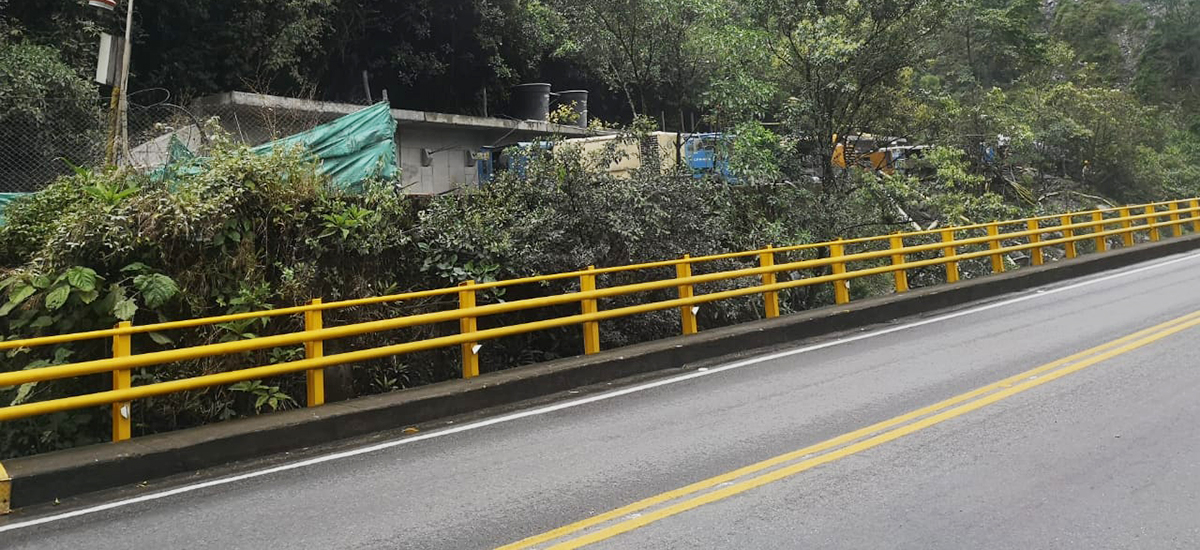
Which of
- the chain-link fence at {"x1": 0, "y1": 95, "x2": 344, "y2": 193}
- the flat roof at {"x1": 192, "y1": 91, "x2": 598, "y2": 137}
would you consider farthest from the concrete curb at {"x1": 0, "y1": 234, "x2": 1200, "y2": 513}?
the flat roof at {"x1": 192, "y1": 91, "x2": 598, "y2": 137}

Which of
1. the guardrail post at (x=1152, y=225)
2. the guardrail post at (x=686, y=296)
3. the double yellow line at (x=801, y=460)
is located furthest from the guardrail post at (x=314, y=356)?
the guardrail post at (x=1152, y=225)

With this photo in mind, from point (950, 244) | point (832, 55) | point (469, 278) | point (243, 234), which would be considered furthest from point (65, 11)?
point (950, 244)

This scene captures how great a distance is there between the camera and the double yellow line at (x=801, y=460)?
462cm

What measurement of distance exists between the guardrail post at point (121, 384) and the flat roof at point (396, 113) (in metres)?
9.95

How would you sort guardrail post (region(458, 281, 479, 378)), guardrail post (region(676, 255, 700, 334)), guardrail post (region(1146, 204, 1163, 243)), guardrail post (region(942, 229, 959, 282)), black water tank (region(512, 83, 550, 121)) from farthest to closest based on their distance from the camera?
black water tank (region(512, 83, 550, 121)) → guardrail post (region(1146, 204, 1163, 243)) → guardrail post (region(942, 229, 959, 282)) → guardrail post (region(676, 255, 700, 334)) → guardrail post (region(458, 281, 479, 378))

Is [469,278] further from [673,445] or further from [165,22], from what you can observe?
[165,22]

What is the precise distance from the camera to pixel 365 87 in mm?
22156

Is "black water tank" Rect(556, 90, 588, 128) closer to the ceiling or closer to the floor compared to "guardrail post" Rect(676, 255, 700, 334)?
closer to the ceiling

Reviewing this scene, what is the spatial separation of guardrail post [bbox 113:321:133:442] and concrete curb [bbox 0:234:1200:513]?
5.6 inches

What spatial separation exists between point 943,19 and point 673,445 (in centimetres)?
1298

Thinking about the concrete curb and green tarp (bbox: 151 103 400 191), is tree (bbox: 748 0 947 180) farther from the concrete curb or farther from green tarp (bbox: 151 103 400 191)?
green tarp (bbox: 151 103 400 191)

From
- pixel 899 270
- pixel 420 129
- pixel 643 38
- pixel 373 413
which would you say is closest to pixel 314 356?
pixel 373 413

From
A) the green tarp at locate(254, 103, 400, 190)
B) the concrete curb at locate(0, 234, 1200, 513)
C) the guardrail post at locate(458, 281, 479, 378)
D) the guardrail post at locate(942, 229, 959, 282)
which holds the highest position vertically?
the green tarp at locate(254, 103, 400, 190)

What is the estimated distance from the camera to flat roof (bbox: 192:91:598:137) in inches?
661
